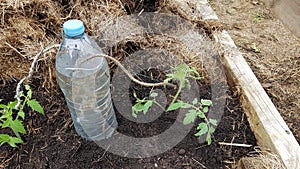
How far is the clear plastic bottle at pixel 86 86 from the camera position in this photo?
1.72 meters

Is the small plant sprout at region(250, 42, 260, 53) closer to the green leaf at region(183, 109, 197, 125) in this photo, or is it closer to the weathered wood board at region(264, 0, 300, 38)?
the green leaf at region(183, 109, 197, 125)

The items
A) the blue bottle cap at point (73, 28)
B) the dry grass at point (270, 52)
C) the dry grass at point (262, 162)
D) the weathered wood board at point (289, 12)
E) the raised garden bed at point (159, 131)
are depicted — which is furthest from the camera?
the dry grass at point (270, 52)

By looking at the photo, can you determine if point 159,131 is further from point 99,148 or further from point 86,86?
point 86,86

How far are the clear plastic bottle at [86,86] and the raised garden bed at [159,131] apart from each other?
79 millimetres

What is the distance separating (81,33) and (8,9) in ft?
3.21

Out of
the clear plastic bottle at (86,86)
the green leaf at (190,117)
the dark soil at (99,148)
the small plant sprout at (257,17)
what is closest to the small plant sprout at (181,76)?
the green leaf at (190,117)

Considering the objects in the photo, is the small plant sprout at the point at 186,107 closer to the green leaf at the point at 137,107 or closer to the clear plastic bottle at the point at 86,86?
the green leaf at the point at 137,107

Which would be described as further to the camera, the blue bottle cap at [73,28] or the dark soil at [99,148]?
the dark soil at [99,148]

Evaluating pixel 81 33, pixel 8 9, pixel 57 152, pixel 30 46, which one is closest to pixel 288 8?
pixel 81 33

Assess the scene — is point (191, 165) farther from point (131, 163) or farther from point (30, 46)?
point (30, 46)

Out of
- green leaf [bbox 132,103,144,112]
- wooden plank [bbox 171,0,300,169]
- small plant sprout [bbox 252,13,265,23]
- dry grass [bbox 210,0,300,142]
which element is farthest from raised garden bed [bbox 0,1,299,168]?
small plant sprout [bbox 252,13,265,23]

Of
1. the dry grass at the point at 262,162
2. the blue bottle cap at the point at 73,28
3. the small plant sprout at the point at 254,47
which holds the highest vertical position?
the blue bottle cap at the point at 73,28

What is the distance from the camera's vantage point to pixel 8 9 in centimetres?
223

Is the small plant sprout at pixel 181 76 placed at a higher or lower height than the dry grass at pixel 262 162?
higher
